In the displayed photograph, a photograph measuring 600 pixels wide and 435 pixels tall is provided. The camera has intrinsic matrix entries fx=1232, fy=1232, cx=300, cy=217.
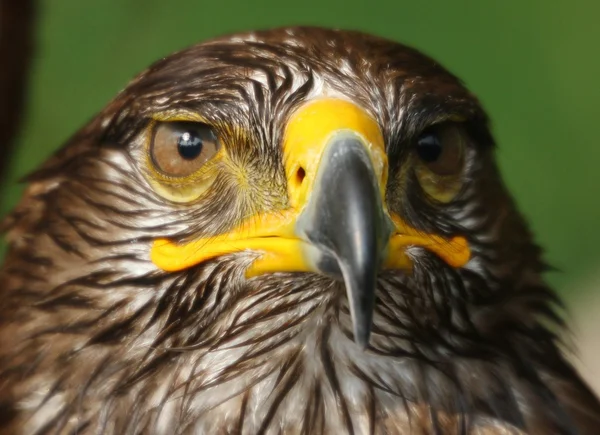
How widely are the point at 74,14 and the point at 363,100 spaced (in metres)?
3.03

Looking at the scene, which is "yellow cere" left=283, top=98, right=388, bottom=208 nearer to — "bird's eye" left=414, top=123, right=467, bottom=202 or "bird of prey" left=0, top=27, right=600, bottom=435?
"bird of prey" left=0, top=27, right=600, bottom=435

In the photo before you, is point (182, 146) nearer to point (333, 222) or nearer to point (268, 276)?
point (268, 276)

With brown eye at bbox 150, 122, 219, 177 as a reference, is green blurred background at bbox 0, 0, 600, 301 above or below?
above

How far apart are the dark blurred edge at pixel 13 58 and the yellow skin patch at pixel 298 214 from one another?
0.57 metres

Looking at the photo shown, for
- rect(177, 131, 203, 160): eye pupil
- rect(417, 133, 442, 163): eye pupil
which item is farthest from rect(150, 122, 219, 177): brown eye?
rect(417, 133, 442, 163): eye pupil

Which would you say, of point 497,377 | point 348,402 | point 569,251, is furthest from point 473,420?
point 569,251

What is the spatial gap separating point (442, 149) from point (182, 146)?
0.43 metres

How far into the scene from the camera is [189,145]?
78.1 inches

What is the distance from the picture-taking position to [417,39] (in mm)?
4758

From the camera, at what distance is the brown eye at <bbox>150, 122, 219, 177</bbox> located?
1979mm

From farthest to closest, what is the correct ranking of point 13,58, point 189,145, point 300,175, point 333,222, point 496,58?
point 496,58, point 13,58, point 189,145, point 300,175, point 333,222

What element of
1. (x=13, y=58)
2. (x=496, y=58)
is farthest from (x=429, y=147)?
(x=496, y=58)

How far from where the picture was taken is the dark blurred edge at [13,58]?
228 cm

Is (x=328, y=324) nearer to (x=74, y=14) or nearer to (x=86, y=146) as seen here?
(x=86, y=146)
